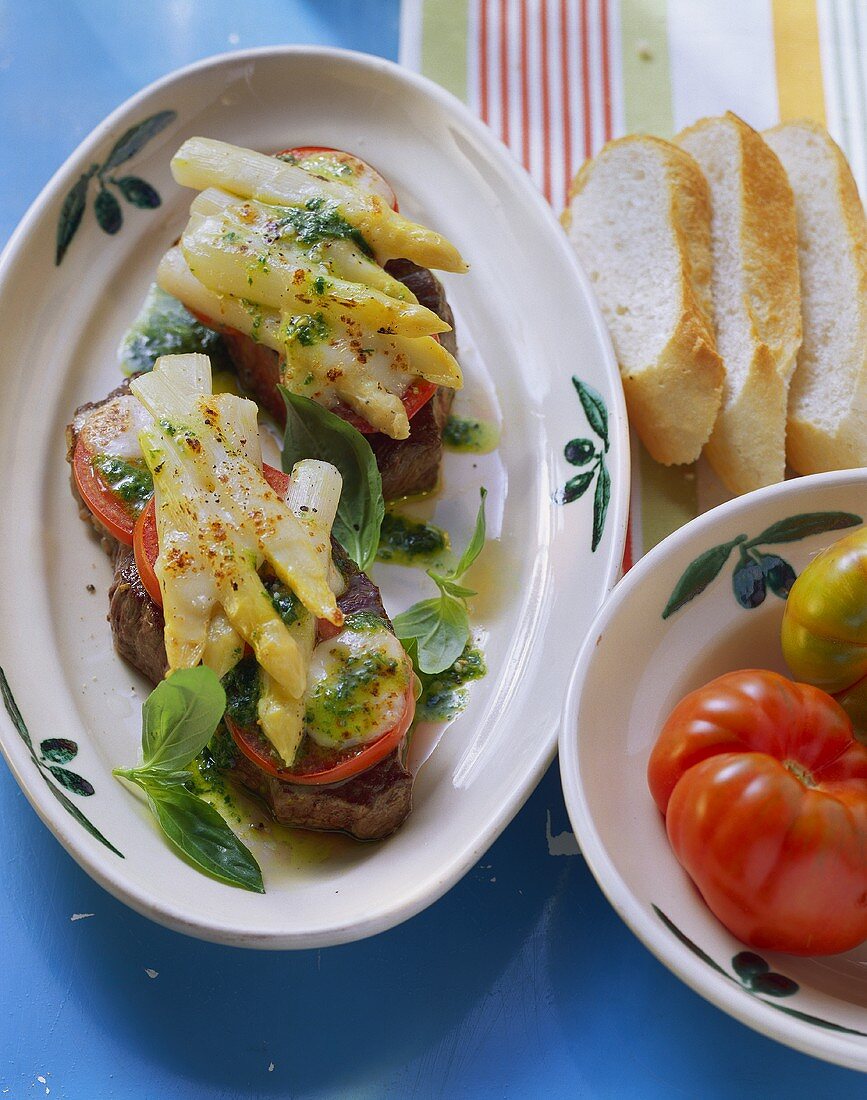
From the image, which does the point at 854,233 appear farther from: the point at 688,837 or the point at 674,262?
the point at 688,837

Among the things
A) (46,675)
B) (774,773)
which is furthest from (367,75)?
(774,773)

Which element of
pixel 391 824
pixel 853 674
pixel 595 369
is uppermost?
pixel 595 369

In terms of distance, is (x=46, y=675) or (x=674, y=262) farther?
(x=674, y=262)

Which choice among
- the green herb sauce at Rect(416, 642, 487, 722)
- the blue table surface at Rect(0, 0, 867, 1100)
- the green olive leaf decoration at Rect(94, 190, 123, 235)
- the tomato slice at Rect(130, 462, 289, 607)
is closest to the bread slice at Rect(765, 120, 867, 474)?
the green herb sauce at Rect(416, 642, 487, 722)

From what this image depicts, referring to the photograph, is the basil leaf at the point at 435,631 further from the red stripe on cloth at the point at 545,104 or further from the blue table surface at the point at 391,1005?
the red stripe on cloth at the point at 545,104

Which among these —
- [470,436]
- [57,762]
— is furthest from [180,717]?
[470,436]

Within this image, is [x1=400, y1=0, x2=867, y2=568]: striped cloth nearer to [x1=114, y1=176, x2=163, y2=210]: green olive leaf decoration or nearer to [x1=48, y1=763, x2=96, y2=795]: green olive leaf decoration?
[x1=114, y1=176, x2=163, y2=210]: green olive leaf decoration

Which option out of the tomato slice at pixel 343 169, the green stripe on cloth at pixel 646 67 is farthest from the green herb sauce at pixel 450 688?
the green stripe on cloth at pixel 646 67
